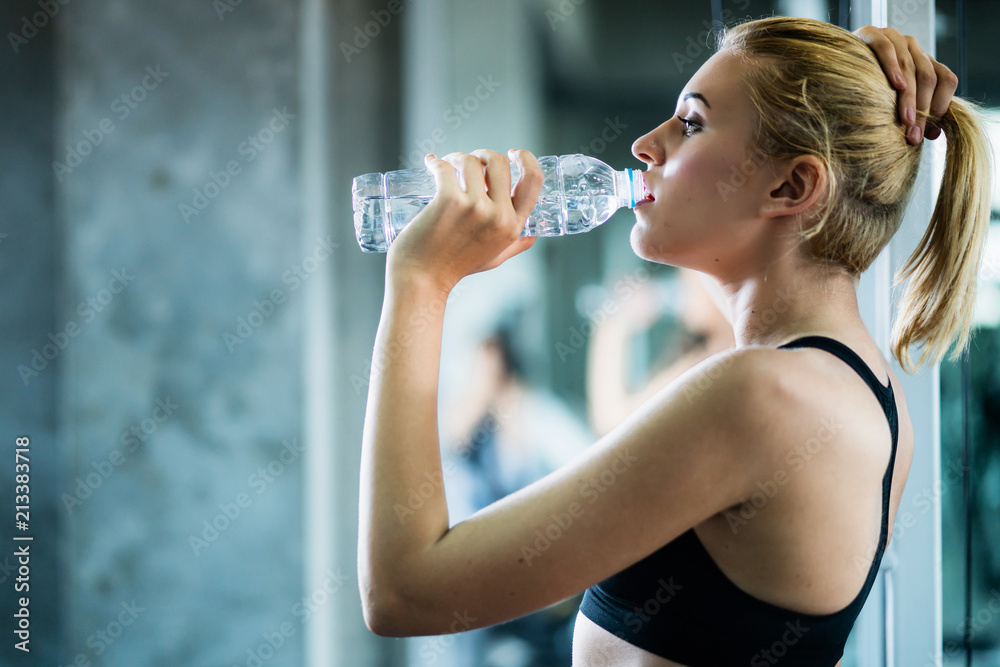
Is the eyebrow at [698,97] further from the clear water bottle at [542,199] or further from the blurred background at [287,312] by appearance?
the blurred background at [287,312]

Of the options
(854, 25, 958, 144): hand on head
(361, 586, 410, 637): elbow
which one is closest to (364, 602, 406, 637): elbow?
(361, 586, 410, 637): elbow

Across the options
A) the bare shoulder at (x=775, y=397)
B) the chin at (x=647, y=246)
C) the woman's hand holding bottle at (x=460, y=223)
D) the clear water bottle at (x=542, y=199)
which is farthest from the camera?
the clear water bottle at (x=542, y=199)

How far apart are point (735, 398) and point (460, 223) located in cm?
29

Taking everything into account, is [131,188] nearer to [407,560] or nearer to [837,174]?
[407,560]

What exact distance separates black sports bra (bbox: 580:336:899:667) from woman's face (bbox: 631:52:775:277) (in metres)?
0.14

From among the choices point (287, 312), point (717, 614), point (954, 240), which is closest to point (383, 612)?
point (717, 614)

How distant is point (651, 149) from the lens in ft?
2.44

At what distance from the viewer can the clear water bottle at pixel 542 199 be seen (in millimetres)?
1002

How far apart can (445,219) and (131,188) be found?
1.17 m

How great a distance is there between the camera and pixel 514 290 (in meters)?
1.83

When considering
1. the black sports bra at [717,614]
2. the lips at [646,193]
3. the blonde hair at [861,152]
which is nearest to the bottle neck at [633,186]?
the lips at [646,193]

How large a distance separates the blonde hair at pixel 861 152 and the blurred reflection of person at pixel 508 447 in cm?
112

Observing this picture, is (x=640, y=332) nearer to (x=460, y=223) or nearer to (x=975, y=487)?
(x=975, y=487)

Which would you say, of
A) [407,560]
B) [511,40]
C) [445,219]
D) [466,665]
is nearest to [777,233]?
[445,219]
